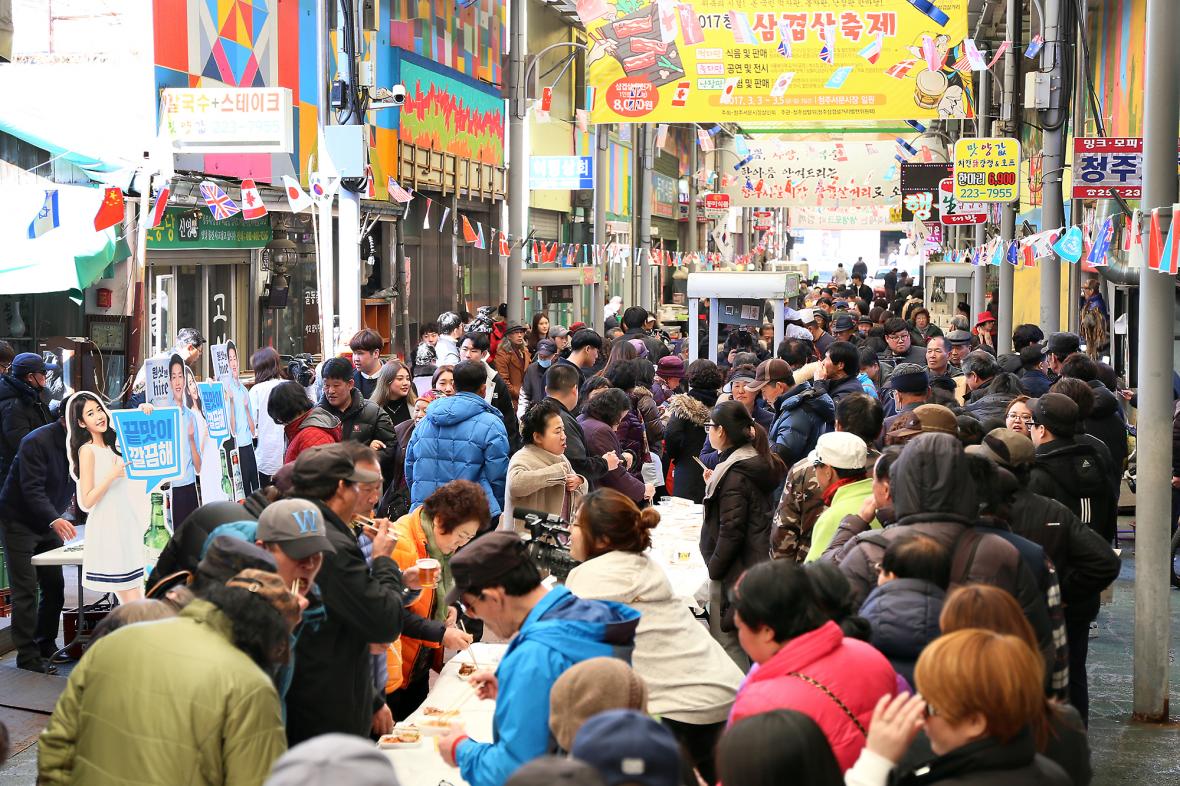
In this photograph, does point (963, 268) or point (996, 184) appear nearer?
point (996, 184)

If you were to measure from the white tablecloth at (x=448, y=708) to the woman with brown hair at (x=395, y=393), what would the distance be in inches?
141

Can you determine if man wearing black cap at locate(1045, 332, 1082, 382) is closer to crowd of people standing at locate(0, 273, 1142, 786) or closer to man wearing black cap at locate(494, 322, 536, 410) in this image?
crowd of people standing at locate(0, 273, 1142, 786)

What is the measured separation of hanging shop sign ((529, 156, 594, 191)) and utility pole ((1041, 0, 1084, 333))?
9.46m

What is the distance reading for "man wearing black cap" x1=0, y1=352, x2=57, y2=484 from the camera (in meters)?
9.39

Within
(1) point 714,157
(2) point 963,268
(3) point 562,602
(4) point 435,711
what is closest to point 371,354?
(4) point 435,711

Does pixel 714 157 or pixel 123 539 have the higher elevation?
pixel 714 157

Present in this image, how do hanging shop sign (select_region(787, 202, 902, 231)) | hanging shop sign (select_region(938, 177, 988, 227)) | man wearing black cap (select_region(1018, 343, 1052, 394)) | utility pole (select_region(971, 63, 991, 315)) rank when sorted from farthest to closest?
hanging shop sign (select_region(787, 202, 902, 231)) < utility pole (select_region(971, 63, 991, 315)) < hanging shop sign (select_region(938, 177, 988, 227)) < man wearing black cap (select_region(1018, 343, 1052, 394))

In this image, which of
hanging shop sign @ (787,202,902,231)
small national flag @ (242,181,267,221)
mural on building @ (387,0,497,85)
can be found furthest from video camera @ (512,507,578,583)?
hanging shop sign @ (787,202,902,231)

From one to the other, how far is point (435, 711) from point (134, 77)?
34.5 feet

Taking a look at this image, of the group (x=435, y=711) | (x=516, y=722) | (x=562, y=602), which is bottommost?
(x=435, y=711)

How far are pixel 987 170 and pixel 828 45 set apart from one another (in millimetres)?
2663

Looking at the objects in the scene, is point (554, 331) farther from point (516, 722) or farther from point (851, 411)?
point (516, 722)

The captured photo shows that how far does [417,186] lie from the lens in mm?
22703

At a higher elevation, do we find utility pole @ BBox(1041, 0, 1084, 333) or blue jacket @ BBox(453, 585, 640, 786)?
utility pole @ BBox(1041, 0, 1084, 333)
